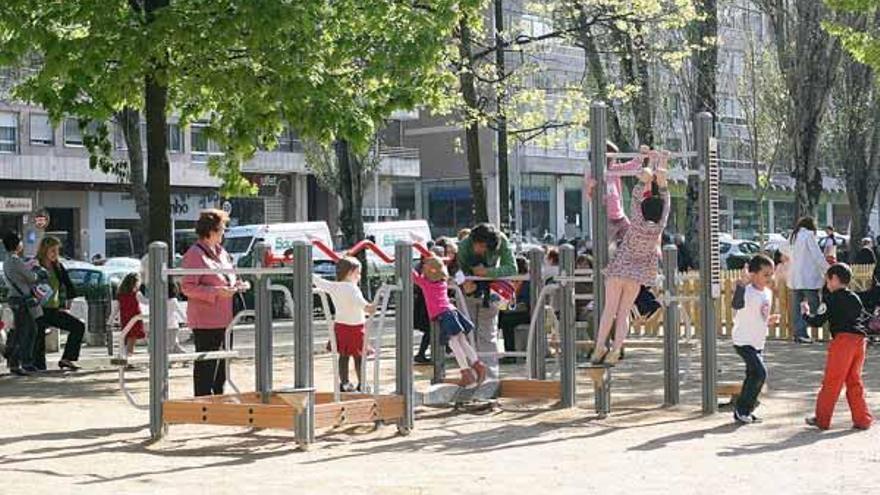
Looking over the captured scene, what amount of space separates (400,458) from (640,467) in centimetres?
182

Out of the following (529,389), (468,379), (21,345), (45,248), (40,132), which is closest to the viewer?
(468,379)

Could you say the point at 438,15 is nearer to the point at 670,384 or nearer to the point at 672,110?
the point at 670,384

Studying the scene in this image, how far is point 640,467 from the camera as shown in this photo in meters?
10.4

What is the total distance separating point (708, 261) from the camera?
46.4ft

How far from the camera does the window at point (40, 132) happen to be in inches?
2163

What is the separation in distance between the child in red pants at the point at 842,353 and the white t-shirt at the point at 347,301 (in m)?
3.99

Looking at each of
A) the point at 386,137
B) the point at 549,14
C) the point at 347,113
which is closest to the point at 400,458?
the point at 347,113

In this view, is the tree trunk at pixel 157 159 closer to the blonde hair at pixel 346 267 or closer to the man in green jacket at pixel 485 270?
the man in green jacket at pixel 485 270

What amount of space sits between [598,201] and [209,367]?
151 inches

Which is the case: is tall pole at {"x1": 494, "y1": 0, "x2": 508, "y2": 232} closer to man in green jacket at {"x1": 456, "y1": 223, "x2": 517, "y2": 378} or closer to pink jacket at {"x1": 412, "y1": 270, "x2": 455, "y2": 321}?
man in green jacket at {"x1": 456, "y1": 223, "x2": 517, "y2": 378}

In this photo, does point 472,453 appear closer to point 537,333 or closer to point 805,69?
point 537,333

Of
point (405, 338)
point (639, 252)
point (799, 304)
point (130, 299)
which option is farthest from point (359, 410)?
point (799, 304)

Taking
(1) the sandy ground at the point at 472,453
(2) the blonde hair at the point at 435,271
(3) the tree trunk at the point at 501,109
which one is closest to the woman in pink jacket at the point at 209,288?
(1) the sandy ground at the point at 472,453

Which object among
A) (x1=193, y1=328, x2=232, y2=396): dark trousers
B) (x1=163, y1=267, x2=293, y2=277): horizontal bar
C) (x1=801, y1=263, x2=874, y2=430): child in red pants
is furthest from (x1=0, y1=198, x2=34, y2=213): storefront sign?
(x1=801, y1=263, x2=874, y2=430): child in red pants
